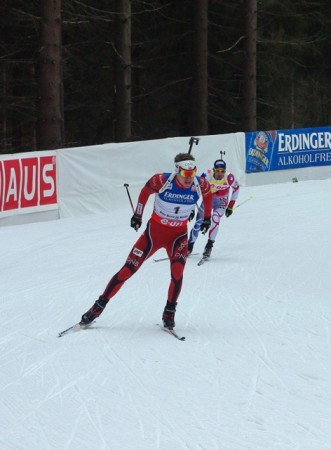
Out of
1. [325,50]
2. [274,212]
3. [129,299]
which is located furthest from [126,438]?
[325,50]

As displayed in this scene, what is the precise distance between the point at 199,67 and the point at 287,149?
491cm

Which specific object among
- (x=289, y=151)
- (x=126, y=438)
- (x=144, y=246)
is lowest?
(x=126, y=438)

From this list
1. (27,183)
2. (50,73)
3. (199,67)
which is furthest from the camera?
(199,67)

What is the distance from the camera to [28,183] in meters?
17.1

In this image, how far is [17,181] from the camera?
1684cm

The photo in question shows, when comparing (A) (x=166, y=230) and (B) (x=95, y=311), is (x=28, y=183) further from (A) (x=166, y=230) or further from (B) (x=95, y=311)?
(A) (x=166, y=230)

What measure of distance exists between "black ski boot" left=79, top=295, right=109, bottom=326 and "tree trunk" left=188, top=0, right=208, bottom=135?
813 inches

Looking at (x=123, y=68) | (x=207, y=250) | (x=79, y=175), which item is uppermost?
(x=123, y=68)

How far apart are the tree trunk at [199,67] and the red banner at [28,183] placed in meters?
12.2

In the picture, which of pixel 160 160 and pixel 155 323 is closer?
pixel 155 323

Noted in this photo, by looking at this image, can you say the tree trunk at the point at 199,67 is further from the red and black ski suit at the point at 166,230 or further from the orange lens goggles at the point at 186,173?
the orange lens goggles at the point at 186,173

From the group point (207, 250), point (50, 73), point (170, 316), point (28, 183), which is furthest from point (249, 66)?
point (170, 316)

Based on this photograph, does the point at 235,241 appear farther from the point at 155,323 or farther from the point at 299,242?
the point at 155,323

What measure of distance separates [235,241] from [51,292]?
16.9 ft
